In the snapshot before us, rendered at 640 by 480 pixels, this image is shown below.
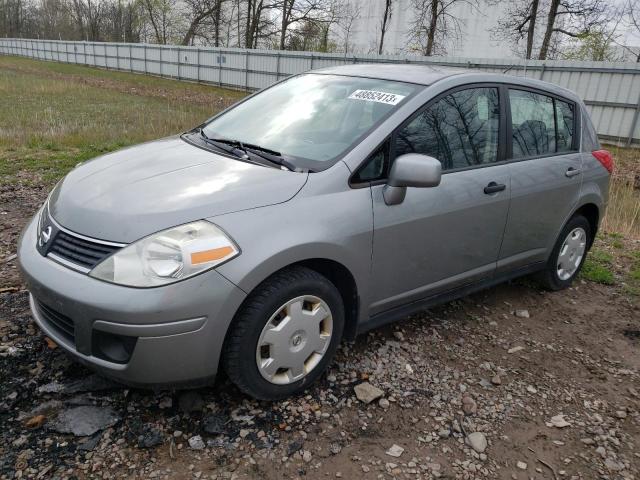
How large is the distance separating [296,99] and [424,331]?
1.81 metres

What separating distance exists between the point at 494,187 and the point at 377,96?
98 centimetres

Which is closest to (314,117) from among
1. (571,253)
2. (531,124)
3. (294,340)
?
(294,340)

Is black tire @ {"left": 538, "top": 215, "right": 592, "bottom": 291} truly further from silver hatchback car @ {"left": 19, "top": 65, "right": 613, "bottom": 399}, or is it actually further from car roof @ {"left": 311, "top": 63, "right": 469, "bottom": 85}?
car roof @ {"left": 311, "top": 63, "right": 469, "bottom": 85}

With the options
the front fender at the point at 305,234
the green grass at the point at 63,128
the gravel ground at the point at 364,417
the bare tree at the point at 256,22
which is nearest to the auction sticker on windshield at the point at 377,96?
the front fender at the point at 305,234

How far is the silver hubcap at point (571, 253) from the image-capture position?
432 centimetres

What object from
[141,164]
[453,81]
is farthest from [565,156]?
[141,164]

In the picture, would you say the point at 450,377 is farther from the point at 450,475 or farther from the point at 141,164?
the point at 141,164

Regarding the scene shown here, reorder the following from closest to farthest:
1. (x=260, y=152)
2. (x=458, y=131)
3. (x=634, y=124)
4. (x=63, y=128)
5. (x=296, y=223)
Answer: (x=296, y=223) < (x=260, y=152) < (x=458, y=131) < (x=63, y=128) < (x=634, y=124)

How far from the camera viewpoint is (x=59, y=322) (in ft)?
7.69

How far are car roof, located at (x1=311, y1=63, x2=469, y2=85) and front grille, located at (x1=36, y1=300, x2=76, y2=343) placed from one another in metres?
2.33

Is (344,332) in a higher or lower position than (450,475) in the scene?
higher

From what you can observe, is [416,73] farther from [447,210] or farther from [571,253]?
[571,253]

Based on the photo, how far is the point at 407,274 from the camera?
3025mm

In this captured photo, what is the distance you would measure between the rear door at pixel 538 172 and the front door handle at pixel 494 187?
5.6 inches
